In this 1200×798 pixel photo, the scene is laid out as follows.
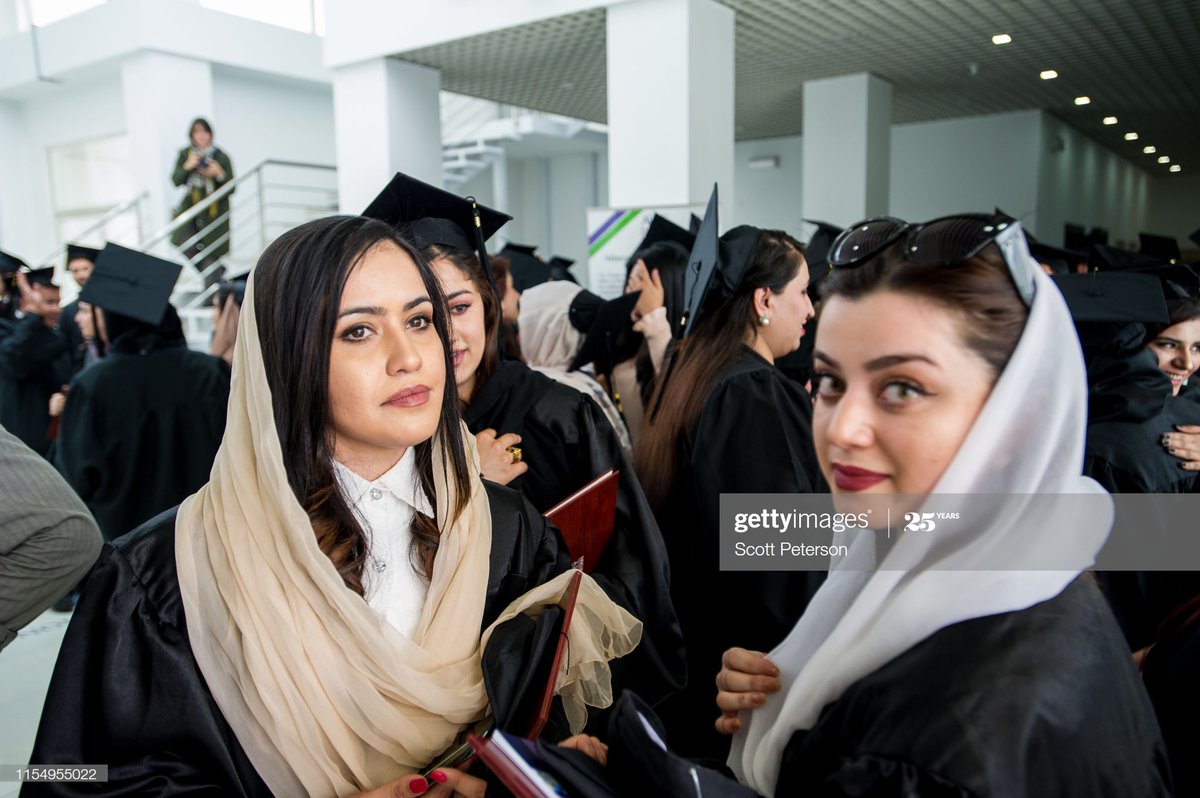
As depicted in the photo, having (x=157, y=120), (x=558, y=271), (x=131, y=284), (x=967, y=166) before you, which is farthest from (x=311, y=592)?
(x=967, y=166)

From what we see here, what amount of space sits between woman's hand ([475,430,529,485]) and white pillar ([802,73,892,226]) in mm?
7836

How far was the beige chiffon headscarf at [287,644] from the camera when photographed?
43.9 inches

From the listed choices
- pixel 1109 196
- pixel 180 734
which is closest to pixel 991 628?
pixel 180 734

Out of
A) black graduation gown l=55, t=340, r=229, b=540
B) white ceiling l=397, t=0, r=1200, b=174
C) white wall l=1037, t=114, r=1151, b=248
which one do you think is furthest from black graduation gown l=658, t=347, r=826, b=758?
white wall l=1037, t=114, r=1151, b=248

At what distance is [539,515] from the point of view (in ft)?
5.01

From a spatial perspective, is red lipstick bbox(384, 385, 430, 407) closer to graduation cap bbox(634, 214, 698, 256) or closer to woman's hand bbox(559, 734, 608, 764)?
woman's hand bbox(559, 734, 608, 764)

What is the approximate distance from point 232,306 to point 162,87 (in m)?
8.43

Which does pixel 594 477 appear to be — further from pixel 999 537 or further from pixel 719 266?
pixel 999 537

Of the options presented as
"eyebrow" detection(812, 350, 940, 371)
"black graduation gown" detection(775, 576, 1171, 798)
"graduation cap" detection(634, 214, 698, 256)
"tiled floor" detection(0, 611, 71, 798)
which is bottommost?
"tiled floor" detection(0, 611, 71, 798)

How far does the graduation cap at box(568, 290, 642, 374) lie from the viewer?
10.5 ft

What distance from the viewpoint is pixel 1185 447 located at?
2312 mm

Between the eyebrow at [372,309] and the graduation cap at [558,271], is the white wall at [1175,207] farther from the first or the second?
the eyebrow at [372,309]

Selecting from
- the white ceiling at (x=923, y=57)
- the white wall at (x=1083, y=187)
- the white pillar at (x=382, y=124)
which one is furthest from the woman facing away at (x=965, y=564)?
the white wall at (x=1083, y=187)

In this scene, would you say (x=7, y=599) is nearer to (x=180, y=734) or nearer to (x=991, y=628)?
(x=180, y=734)
